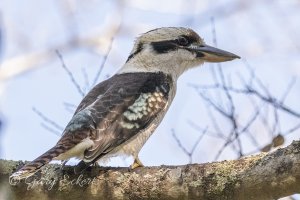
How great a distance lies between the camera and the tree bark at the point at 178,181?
2.92 m

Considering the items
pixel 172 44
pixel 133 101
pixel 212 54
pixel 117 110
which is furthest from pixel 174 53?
pixel 117 110

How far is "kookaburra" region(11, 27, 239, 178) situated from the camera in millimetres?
3812

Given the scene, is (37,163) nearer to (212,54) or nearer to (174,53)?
(174,53)

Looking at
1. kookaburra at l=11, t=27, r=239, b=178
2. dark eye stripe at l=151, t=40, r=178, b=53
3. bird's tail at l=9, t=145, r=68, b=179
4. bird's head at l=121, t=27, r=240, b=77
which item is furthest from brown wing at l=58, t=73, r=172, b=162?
dark eye stripe at l=151, t=40, r=178, b=53

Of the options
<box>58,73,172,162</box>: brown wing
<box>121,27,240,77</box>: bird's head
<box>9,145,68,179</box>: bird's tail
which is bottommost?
<box>9,145,68,179</box>: bird's tail

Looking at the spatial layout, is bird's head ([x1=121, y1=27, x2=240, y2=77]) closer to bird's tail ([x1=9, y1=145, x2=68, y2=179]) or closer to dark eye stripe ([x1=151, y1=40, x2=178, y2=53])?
dark eye stripe ([x1=151, y1=40, x2=178, y2=53])

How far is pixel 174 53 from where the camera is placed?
531 cm

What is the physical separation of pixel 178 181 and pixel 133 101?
1208 millimetres

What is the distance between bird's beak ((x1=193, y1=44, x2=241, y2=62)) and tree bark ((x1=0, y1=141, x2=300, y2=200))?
6.51 ft

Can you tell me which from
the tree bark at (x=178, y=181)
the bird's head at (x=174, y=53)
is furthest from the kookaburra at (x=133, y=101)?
the tree bark at (x=178, y=181)

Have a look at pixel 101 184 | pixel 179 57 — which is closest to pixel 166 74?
pixel 179 57

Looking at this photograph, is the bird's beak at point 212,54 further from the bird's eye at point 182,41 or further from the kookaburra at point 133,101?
the bird's eye at point 182,41

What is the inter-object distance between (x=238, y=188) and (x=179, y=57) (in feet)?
7.79

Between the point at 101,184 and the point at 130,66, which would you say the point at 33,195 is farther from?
the point at 130,66
